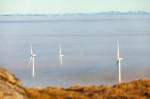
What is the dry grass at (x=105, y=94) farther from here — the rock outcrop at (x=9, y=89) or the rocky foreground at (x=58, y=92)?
the rock outcrop at (x=9, y=89)

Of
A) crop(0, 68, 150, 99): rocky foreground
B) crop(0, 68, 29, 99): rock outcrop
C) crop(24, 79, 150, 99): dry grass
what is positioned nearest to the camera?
crop(0, 68, 29, 99): rock outcrop

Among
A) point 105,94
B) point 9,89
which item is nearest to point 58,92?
point 105,94

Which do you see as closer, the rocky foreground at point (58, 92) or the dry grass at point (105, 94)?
the rocky foreground at point (58, 92)

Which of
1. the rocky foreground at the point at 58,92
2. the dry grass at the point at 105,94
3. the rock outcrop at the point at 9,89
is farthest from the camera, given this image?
the dry grass at the point at 105,94

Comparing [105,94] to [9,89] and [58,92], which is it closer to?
[58,92]

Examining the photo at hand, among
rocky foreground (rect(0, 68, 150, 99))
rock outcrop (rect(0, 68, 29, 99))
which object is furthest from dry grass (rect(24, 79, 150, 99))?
rock outcrop (rect(0, 68, 29, 99))

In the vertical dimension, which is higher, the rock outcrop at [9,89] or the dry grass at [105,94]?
the rock outcrop at [9,89]

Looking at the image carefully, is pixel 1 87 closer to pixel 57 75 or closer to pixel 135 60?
pixel 57 75

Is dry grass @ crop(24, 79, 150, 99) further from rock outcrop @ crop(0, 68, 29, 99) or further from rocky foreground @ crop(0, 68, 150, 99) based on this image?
rock outcrop @ crop(0, 68, 29, 99)

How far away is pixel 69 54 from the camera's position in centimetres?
8688

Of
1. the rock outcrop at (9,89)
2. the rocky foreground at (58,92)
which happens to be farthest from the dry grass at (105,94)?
the rock outcrop at (9,89)

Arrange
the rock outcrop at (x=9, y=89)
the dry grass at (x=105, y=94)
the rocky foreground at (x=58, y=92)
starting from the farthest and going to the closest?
the dry grass at (x=105, y=94) < the rocky foreground at (x=58, y=92) < the rock outcrop at (x=9, y=89)

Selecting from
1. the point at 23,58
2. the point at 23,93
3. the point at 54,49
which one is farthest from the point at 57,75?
the point at 23,93

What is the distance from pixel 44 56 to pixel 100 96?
6164 cm
